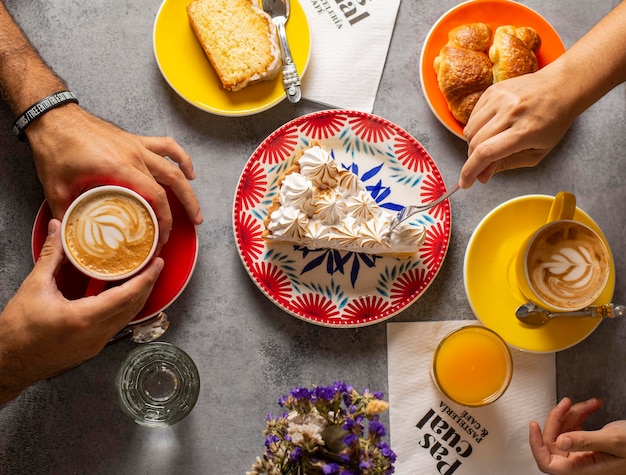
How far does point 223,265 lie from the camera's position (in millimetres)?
1641

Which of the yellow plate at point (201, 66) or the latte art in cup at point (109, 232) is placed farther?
the yellow plate at point (201, 66)

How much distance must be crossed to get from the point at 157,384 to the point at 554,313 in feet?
3.48

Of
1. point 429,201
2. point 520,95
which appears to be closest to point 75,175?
point 429,201

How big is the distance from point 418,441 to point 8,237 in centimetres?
123

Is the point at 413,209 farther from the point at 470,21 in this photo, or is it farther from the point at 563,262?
the point at 470,21

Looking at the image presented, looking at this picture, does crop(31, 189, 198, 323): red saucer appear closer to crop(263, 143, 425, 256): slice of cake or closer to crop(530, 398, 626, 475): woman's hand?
crop(263, 143, 425, 256): slice of cake

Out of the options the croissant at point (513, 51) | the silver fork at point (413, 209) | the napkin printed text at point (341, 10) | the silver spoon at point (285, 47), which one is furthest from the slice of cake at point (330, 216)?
the croissant at point (513, 51)

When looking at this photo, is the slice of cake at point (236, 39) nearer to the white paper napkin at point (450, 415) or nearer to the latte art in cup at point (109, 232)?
the latte art in cup at point (109, 232)

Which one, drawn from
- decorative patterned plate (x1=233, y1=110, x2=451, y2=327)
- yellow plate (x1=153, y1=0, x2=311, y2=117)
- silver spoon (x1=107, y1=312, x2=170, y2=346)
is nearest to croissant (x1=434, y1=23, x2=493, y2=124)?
decorative patterned plate (x1=233, y1=110, x2=451, y2=327)

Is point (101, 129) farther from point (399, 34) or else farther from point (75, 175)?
point (399, 34)

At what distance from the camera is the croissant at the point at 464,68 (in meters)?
1.60

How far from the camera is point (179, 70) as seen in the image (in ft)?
5.36

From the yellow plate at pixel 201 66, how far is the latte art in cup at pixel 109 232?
0.41 m

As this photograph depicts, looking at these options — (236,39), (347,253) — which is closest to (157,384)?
(347,253)
